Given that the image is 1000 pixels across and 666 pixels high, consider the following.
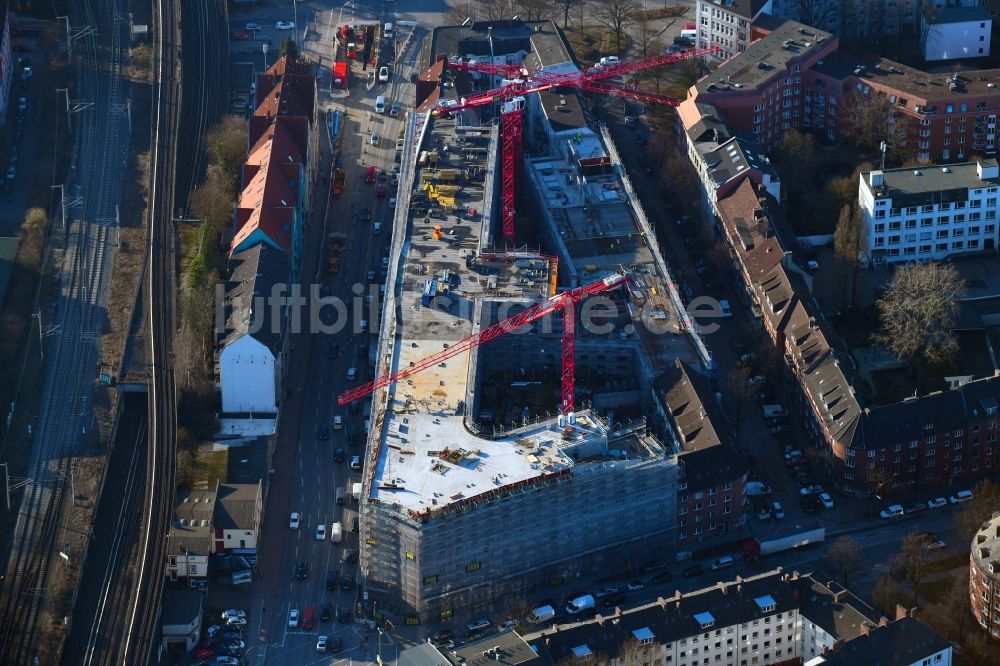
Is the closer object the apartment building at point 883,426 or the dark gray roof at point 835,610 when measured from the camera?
the dark gray roof at point 835,610

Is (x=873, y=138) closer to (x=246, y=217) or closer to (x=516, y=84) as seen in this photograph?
(x=516, y=84)

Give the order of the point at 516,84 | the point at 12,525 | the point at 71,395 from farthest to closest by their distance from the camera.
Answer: the point at 516,84, the point at 71,395, the point at 12,525

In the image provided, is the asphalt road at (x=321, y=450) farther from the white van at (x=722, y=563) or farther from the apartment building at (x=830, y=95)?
the apartment building at (x=830, y=95)

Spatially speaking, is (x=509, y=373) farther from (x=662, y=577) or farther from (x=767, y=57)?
(x=767, y=57)

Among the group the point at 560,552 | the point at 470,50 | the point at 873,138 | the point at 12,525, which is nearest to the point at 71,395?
the point at 12,525

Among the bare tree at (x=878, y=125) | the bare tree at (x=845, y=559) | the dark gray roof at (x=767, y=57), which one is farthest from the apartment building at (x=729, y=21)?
the bare tree at (x=845, y=559)

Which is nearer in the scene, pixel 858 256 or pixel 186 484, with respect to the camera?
pixel 186 484
